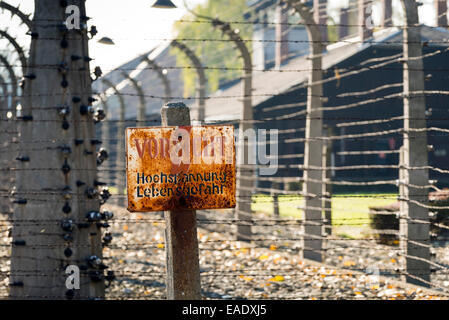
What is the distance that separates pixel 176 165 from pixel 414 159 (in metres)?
4.97


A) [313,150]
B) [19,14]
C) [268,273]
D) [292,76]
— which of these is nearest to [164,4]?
[313,150]

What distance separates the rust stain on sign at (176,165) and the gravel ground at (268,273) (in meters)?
1.81

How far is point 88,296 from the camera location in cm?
726

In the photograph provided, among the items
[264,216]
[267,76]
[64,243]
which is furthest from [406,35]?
[267,76]

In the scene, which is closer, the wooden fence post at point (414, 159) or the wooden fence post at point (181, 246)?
the wooden fence post at point (181, 246)

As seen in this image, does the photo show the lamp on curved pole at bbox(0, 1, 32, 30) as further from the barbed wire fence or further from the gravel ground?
the gravel ground

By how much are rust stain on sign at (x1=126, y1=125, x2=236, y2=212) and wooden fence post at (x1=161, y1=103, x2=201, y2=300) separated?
0.50 feet

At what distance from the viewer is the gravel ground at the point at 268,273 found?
828 cm

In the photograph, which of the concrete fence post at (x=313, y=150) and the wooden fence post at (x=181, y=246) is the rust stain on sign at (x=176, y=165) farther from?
the concrete fence post at (x=313, y=150)

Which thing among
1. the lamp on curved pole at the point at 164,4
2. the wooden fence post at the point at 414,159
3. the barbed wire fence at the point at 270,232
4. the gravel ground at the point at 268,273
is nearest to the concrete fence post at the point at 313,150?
the barbed wire fence at the point at 270,232

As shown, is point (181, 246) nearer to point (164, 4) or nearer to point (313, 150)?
point (313, 150)

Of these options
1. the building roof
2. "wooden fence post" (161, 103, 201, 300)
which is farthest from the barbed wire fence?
the building roof

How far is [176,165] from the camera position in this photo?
176 inches

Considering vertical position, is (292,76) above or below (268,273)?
above
